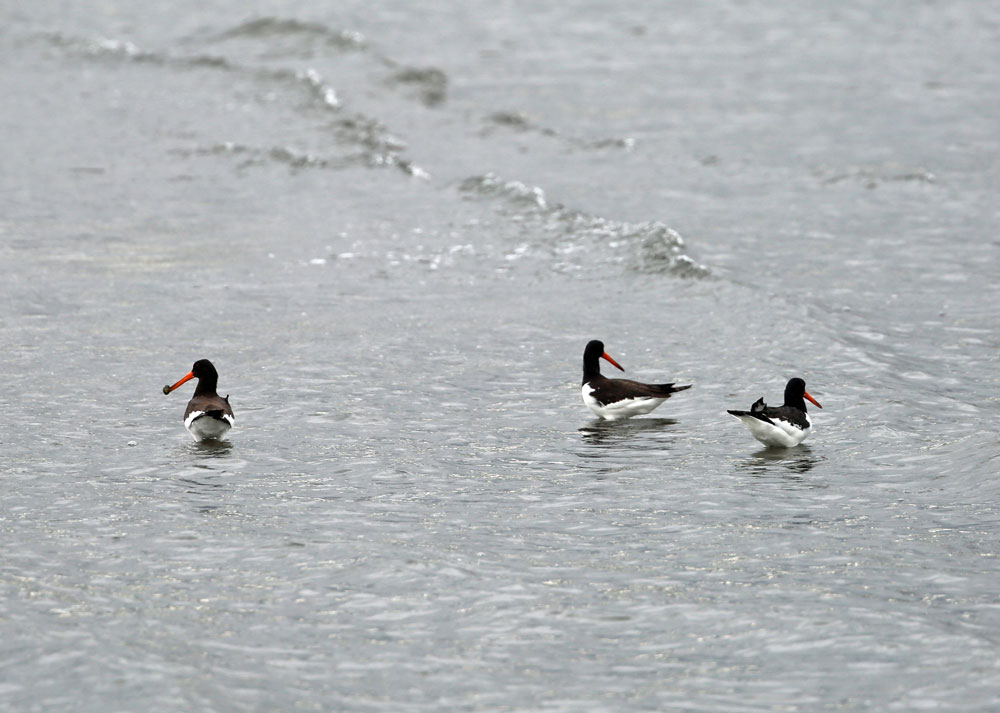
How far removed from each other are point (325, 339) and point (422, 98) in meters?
16.3

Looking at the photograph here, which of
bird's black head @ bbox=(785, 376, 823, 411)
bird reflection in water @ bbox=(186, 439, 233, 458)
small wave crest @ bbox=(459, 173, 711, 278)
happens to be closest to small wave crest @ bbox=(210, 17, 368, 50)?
small wave crest @ bbox=(459, 173, 711, 278)

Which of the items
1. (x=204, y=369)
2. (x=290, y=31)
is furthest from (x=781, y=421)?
(x=290, y=31)

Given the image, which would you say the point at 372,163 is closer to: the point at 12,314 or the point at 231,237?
the point at 231,237

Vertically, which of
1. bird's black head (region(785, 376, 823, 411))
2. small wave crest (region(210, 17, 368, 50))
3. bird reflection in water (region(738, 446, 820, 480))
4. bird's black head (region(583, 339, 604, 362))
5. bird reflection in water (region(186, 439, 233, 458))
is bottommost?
bird reflection in water (region(186, 439, 233, 458))

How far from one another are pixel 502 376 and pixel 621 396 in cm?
202

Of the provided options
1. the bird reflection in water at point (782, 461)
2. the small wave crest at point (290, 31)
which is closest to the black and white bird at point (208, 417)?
the bird reflection in water at point (782, 461)

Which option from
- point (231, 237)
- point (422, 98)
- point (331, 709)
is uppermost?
point (422, 98)

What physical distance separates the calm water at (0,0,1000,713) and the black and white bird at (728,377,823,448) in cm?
23

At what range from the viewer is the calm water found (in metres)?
8.87

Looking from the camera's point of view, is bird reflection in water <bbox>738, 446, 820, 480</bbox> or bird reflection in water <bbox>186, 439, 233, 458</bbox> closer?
bird reflection in water <bbox>738, 446, 820, 480</bbox>

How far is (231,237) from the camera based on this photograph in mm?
21594

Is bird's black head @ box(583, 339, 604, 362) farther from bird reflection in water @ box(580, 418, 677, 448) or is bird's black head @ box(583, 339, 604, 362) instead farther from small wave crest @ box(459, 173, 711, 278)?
small wave crest @ box(459, 173, 711, 278)

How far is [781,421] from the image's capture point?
508 inches

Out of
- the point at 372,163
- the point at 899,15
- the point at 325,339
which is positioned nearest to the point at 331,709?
the point at 325,339
